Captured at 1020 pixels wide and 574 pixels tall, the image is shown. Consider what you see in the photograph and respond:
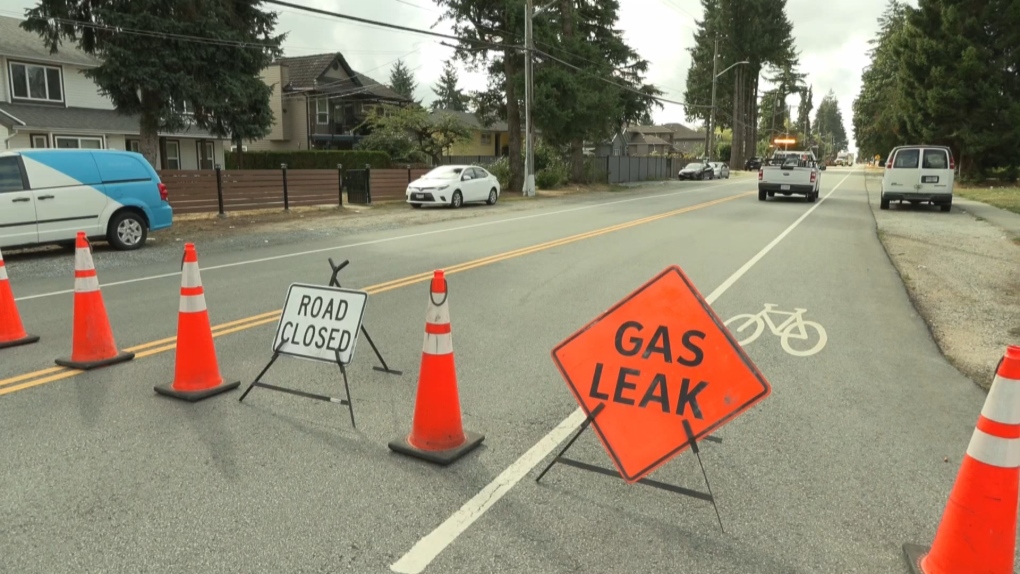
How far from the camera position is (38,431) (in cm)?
443

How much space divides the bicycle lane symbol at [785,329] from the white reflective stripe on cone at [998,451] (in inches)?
144

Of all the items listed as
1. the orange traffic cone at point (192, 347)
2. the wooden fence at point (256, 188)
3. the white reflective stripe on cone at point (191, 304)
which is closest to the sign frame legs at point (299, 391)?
the orange traffic cone at point (192, 347)

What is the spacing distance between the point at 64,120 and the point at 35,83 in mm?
2089

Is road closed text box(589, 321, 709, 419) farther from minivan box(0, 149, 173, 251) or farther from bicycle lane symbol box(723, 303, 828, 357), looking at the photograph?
minivan box(0, 149, 173, 251)

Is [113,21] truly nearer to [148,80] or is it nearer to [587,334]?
[148,80]

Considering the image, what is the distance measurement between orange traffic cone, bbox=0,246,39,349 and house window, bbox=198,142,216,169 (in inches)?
1312

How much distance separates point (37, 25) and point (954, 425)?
71.9ft

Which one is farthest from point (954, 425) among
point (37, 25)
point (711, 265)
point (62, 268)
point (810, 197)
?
point (810, 197)

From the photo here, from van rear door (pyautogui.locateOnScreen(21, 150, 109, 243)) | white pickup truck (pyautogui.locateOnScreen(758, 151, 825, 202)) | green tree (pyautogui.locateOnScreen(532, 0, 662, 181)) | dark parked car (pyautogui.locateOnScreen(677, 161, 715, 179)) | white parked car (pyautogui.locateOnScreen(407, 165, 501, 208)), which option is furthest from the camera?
dark parked car (pyautogui.locateOnScreen(677, 161, 715, 179))

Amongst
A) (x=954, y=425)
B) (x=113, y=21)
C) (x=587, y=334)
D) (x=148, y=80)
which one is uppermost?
(x=113, y=21)

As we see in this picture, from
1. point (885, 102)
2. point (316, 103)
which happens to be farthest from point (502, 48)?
point (885, 102)

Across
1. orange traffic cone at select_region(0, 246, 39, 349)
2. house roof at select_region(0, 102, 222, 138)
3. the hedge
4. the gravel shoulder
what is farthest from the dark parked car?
orange traffic cone at select_region(0, 246, 39, 349)

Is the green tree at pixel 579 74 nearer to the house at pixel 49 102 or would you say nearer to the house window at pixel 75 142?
the house at pixel 49 102

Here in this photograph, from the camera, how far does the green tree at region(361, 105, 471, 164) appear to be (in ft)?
130
